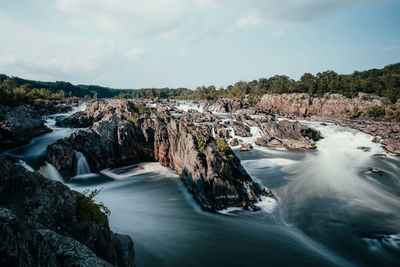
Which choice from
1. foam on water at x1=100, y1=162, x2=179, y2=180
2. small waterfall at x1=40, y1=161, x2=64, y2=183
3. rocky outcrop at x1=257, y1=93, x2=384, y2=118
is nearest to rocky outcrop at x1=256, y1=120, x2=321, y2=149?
foam on water at x1=100, y1=162, x2=179, y2=180

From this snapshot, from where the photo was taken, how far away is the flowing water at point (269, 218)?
40.2ft

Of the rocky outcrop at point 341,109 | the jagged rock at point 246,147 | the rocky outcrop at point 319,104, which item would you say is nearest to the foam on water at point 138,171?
the jagged rock at point 246,147

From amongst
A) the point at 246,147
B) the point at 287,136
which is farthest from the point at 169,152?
Result: the point at 287,136

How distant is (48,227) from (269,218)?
15.2 m

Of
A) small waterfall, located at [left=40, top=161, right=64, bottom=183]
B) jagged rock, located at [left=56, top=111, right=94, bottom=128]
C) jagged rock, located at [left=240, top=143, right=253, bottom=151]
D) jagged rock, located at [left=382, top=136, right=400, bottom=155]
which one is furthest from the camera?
jagged rock, located at [left=56, top=111, right=94, bottom=128]

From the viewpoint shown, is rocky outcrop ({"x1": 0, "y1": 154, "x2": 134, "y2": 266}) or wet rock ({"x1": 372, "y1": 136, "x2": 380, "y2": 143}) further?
wet rock ({"x1": 372, "y1": 136, "x2": 380, "y2": 143})

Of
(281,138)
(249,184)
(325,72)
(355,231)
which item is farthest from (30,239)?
(325,72)

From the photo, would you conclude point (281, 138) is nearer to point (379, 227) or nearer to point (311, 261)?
point (379, 227)

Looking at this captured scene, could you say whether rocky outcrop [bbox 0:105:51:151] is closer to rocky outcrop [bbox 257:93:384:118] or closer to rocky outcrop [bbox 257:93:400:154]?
rocky outcrop [bbox 257:93:400:154]

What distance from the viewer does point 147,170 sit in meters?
24.8

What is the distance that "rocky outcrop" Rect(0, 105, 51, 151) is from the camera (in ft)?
82.7

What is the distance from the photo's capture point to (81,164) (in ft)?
74.2

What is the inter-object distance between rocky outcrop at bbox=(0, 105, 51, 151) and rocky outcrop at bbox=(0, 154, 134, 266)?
26821mm

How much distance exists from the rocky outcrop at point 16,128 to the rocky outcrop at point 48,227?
26.8 meters
